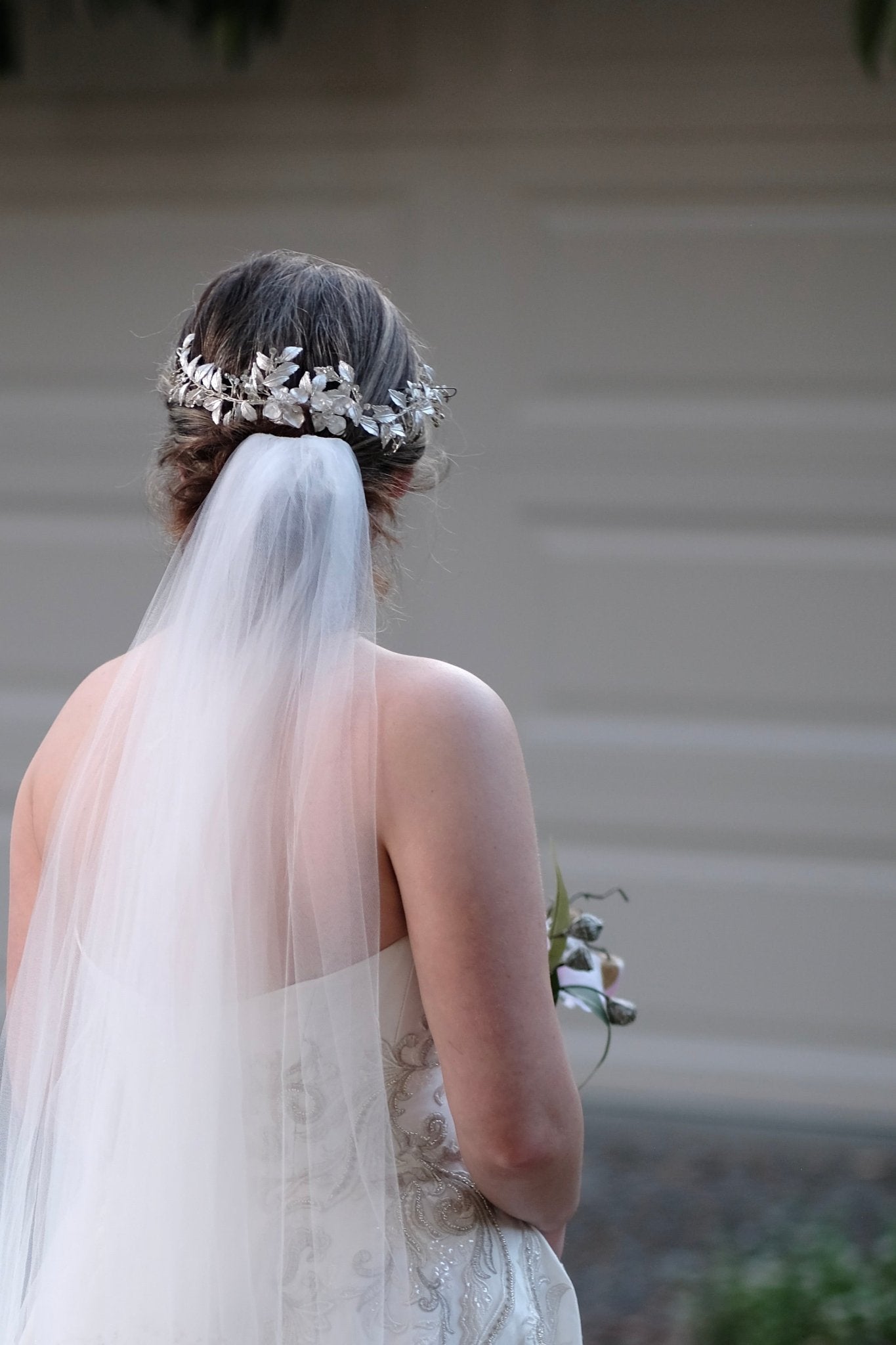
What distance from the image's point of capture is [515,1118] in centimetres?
114

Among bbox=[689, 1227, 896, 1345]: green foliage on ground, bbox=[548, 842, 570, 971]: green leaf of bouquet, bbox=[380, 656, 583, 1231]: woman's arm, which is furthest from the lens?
bbox=[689, 1227, 896, 1345]: green foliage on ground

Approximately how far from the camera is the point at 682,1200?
9.68 ft

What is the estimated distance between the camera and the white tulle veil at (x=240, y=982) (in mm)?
1138

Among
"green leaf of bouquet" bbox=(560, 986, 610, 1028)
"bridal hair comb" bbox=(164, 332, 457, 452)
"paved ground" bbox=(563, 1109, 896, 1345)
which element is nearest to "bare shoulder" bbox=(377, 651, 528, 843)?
"bridal hair comb" bbox=(164, 332, 457, 452)

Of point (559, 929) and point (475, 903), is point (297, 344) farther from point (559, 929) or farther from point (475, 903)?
point (559, 929)

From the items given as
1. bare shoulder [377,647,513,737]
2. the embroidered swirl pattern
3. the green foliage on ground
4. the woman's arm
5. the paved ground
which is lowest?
the paved ground

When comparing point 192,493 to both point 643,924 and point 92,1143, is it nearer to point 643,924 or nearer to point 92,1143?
point 92,1143

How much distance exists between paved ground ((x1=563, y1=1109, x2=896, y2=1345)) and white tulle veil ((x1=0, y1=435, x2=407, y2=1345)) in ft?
5.33

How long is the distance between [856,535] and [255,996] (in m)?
2.31

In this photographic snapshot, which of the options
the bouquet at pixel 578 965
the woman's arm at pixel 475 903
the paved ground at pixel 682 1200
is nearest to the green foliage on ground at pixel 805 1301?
the paved ground at pixel 682 1200

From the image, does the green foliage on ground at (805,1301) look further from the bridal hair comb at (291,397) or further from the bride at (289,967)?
the bridal hair comb at (291,397)

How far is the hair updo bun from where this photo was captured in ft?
4.10

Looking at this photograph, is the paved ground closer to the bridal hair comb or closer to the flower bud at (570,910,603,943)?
the flower bud at (570,910,603,943)

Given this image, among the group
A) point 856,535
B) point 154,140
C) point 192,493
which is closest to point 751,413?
point 856,535
